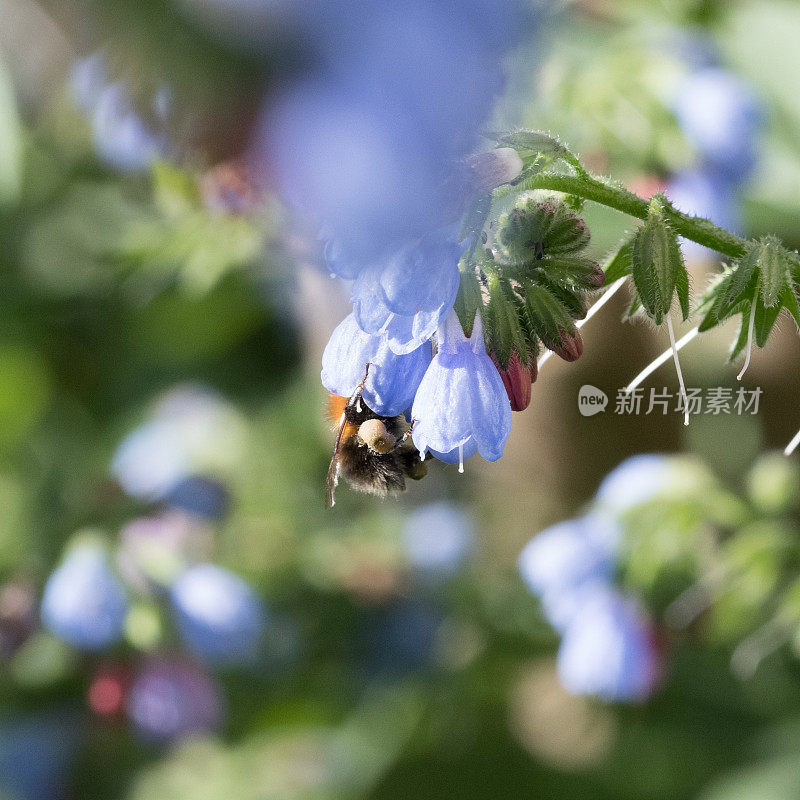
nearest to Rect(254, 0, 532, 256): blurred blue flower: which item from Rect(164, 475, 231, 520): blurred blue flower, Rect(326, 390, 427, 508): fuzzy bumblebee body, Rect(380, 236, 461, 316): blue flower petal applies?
Rect(380, 236, 461, 316): blue flower petal

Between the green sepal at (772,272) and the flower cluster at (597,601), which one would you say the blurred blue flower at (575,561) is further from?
the green sepal at (772,272)

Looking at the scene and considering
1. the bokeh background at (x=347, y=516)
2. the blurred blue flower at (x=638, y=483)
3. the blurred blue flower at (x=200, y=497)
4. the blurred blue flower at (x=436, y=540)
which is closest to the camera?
the blurred blue flower at (x=638, y=483)

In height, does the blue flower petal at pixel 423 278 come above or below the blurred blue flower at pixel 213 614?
below

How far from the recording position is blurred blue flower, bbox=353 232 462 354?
791 mm

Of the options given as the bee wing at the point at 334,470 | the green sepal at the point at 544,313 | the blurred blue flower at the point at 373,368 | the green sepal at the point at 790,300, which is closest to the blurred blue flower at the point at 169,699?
the bee wing at the point at 334,470

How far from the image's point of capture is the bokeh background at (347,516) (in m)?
1.77

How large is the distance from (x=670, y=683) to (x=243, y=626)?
1022 millimetres

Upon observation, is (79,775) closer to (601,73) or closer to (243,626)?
(243,626)

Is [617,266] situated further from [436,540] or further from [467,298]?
[436,540]

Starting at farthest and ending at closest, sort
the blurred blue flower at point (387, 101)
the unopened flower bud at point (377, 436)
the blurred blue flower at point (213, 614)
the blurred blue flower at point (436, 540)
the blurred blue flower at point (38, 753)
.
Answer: the blurred blue flower at point (436, 540), the blurred blue flower at point (38, 753), the blurred blue flower at point (213, 614), the unopened flower bud at point (377, 436), the blurred blue flower at point (387, 101)

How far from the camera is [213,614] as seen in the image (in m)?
1.92

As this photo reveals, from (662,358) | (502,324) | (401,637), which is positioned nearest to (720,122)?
(662,358)

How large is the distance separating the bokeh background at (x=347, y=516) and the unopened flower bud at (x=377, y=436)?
0.56 metres

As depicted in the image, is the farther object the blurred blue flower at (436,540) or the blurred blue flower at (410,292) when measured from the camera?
the blurred blue flower at (436,540)
